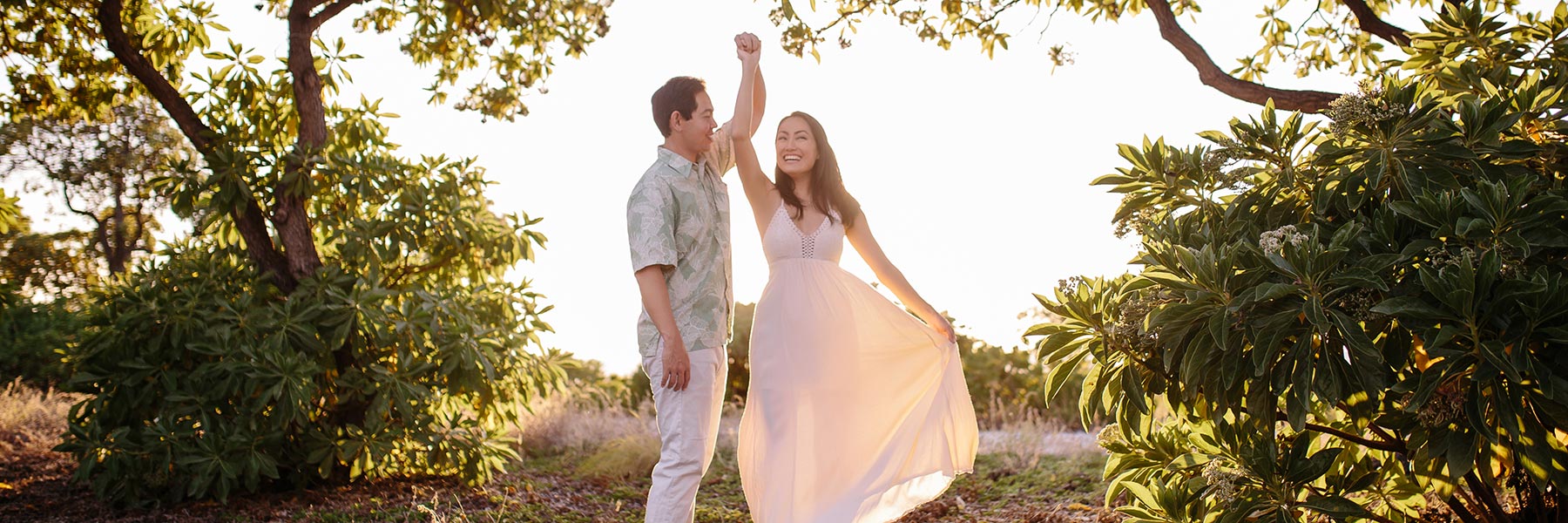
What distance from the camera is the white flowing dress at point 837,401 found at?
3.34 m

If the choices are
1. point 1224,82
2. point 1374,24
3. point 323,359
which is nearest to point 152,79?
point 323,359

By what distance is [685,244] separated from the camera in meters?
3.12

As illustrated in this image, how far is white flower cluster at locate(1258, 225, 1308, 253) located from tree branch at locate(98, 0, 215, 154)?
4.42 meters

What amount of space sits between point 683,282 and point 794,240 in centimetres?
48

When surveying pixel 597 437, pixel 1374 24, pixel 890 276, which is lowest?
pixel 597 437

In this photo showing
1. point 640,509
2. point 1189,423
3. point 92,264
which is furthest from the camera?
point 92,264

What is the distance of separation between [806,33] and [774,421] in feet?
5.29

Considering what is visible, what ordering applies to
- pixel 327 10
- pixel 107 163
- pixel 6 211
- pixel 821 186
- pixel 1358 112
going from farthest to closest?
pixel 107 163
pixel 327 10
pixel 6 211
pixel 821 186
pixel 1358 112

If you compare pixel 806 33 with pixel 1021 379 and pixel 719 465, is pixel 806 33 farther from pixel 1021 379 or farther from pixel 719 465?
pixel 1021 379

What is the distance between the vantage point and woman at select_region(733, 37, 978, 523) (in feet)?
11.0

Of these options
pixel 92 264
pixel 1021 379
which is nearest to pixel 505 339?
pixel 1021 379

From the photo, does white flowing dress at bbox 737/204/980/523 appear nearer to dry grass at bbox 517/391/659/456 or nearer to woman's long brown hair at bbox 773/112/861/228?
woman's long brown hair at bbox 773/112/861/228

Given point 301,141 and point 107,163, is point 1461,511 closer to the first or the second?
point 301,141

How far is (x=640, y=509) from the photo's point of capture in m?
5.00
